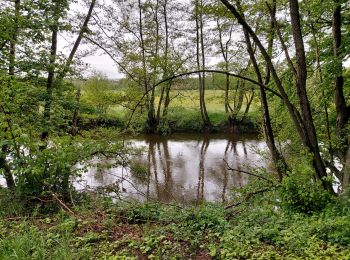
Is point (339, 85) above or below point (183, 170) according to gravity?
above

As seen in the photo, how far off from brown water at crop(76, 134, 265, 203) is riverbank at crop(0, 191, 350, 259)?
4.48ft

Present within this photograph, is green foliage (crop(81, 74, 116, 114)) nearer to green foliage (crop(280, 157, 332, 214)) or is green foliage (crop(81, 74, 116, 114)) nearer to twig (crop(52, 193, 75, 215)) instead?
twig (crop(52, 193, 75, 215))

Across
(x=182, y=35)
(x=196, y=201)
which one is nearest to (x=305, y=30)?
(x=196, y=201)

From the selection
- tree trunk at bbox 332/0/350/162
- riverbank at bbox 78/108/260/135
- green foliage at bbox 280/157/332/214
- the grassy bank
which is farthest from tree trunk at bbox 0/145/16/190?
the grassy bank

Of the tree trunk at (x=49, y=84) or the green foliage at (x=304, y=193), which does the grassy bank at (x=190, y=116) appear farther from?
the green foliage at (x=304, y=193)

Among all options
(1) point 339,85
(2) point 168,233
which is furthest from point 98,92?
(2) point 168,233

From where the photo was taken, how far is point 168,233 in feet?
10.2

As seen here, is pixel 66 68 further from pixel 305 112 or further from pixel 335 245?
pixel 335 245

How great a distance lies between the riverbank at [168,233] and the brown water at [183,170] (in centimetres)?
137

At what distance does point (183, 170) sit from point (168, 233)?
8514 millimetres

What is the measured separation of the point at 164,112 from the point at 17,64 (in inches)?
561

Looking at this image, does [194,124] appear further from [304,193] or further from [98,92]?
[304,193]

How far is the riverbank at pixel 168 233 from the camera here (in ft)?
8.44

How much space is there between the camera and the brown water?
27.9ft
